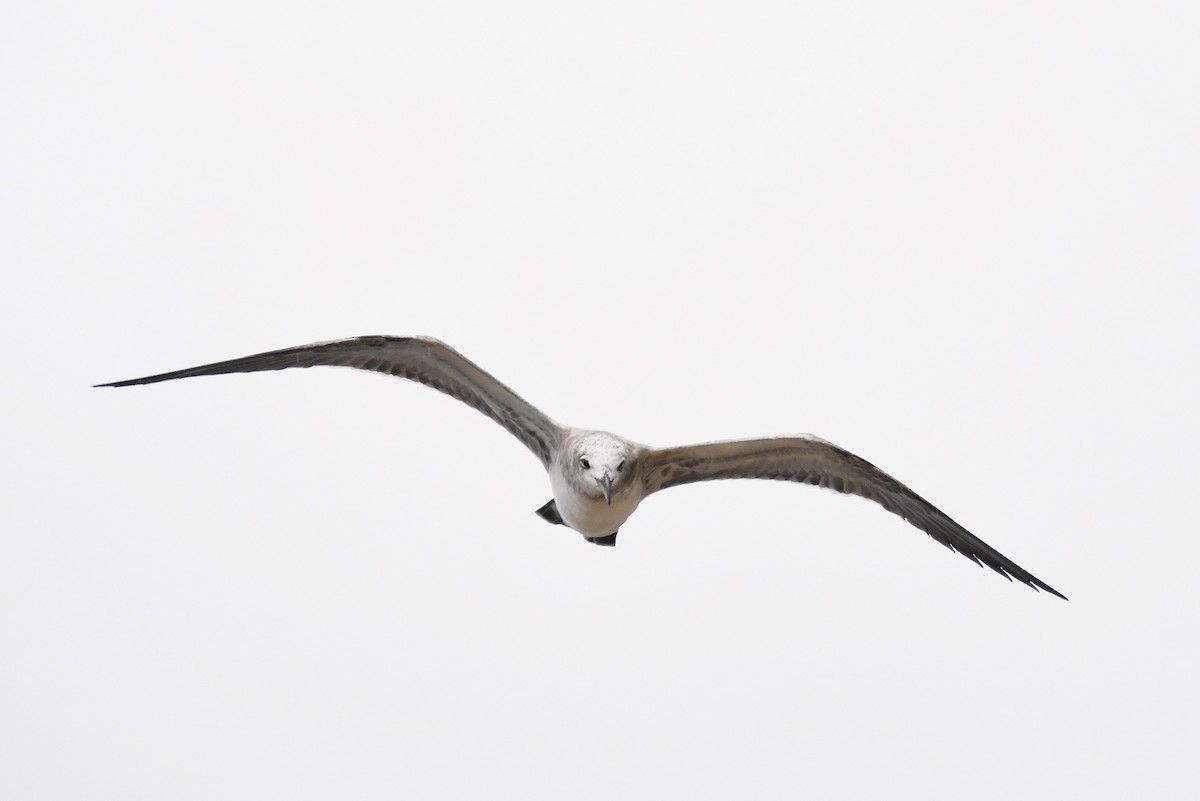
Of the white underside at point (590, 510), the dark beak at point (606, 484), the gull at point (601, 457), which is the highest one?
the gull at point (601, 457)

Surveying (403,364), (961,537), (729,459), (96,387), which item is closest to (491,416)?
(403,364)

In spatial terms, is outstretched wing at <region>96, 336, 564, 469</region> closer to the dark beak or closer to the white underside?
the white underside

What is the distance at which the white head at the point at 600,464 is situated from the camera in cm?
1360

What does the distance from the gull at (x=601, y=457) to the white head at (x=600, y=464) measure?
11 mm

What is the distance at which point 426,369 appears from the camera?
574 inches

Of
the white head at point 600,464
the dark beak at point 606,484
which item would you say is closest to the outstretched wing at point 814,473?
the white head at point 600,464

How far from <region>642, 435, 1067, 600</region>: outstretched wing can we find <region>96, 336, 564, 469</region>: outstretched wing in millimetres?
1379

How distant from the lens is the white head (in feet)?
44.6

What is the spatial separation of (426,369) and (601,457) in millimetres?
2370

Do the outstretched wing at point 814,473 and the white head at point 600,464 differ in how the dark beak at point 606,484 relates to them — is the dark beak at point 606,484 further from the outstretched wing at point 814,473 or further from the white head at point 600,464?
the outstretched wing at point 814,473

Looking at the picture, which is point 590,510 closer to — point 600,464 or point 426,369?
point 600,464

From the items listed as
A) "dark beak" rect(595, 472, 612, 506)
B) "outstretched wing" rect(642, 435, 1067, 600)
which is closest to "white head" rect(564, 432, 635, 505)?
"dark beak" rect(595, 472, 612, 506)

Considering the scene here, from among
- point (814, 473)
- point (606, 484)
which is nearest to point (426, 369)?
point (606, 484)

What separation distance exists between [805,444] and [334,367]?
5323 millimetres
